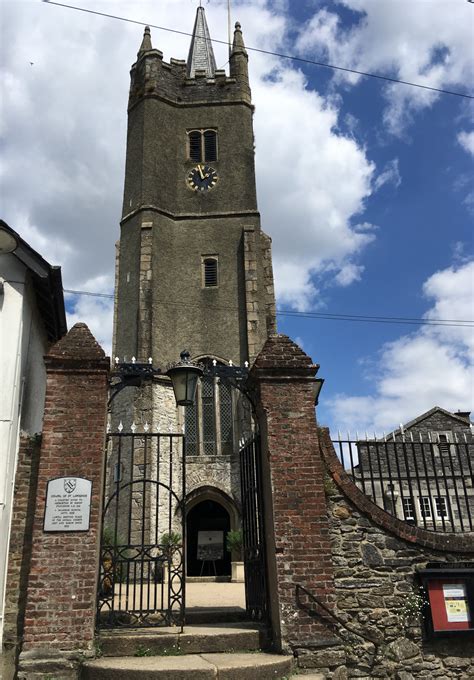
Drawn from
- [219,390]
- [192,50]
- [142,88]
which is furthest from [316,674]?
[192,50]

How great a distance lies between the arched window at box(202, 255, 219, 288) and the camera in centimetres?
2588

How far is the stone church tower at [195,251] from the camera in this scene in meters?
22.9

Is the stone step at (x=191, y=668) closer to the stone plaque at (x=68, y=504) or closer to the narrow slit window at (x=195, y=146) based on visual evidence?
the stone plaque at (x=68, y=504)

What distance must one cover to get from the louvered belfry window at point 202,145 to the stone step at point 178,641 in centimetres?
2539

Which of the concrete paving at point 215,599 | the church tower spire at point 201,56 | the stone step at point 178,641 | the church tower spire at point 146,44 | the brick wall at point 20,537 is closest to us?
the stone step at point 178,641

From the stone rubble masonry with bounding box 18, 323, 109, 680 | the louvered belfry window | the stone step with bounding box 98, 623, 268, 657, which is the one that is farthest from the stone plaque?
the louvered belfry window

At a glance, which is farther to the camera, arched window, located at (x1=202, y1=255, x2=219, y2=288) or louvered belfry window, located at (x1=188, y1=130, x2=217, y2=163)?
louvered belfry window, located at (x1=188, y1=130, x2=217, y2=163)

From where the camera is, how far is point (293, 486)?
23.6 feet

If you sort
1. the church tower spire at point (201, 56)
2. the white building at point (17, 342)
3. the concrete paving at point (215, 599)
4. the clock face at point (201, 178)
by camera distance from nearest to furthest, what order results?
the white building at point (17, 342) → the concrete paving at point (215, 599) → the clock face at point (201, 178) → the church tower spire at point (201, 56)

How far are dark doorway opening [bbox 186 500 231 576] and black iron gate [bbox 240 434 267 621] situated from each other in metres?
14.9

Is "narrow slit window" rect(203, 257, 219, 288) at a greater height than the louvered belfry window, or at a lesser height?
lesser

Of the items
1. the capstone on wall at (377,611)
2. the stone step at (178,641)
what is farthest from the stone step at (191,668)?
the capstone on wall at (377,611)

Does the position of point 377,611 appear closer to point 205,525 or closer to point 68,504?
point 68,504

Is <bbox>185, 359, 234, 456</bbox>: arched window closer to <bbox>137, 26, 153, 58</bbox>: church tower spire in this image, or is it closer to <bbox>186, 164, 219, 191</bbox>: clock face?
<bbox>186, 164, 219, 191</bbox>: clock face
